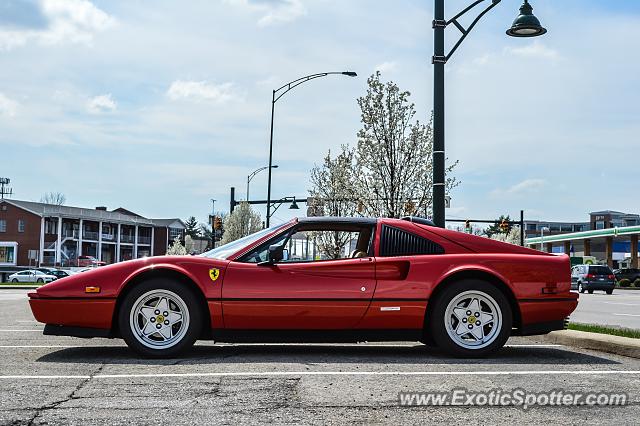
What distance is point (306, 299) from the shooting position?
693 cm

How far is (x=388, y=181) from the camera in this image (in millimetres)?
20016

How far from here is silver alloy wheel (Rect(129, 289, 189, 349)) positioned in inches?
271

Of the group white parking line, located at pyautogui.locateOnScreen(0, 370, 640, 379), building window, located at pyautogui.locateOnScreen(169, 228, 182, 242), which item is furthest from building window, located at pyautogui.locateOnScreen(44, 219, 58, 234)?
white parking line, located at pyautogui.locateOnScreen(0, 370, 640, 379)

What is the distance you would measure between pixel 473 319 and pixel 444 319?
0.30 meters

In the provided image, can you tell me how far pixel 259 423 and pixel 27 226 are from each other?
79.2 meters

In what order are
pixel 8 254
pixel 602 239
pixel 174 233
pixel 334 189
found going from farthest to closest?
1. pixel 174 233
2. pixel 602 239
3. pixel 8 254
4. pixel 334 189

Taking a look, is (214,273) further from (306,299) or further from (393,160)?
(393,160)

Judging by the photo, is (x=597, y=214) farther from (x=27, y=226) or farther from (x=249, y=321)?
(x=249, y=321)

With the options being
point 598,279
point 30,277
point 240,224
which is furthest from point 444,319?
point 240,224

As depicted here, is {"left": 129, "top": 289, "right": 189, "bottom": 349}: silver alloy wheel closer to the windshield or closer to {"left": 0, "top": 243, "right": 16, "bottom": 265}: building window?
the windshield

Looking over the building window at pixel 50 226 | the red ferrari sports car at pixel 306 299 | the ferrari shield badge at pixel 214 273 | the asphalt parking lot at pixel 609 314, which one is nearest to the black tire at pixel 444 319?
the red ferrari sports car at pixel 306 299

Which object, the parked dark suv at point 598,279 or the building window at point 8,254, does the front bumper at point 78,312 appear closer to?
the parked dark suv at point 598,279

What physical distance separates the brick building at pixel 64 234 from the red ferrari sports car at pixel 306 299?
7451cm

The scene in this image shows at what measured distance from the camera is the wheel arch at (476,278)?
7.11m
